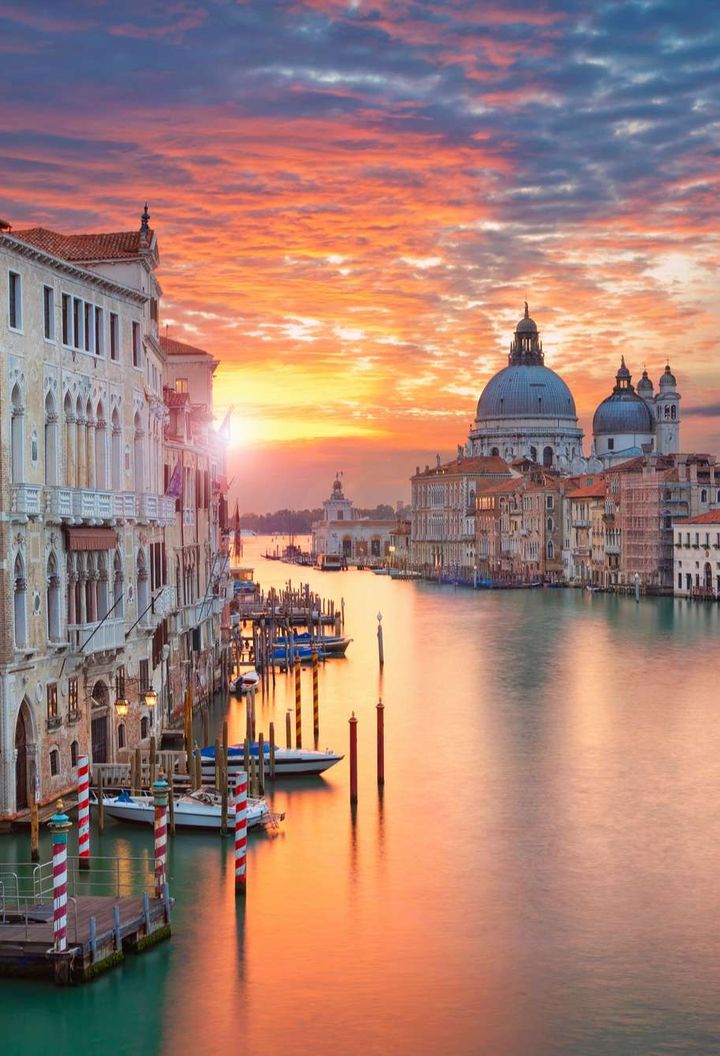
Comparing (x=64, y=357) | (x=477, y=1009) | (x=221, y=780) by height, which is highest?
(x=64, y=357)

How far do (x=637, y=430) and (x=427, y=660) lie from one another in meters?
83.1

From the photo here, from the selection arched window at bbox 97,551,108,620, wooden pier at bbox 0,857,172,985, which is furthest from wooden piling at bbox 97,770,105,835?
wooden pier at bbox 0,857,172,985

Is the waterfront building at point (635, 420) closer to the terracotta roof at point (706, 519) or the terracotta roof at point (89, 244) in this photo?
the terracotta roof at point (706, 519)

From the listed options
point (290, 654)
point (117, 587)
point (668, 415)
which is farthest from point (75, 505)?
point (668, 415)

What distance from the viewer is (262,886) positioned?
17062mm

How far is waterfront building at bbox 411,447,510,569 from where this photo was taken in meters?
112

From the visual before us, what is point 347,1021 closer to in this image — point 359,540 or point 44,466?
point 44,466

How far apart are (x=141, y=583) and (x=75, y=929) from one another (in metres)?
8.86

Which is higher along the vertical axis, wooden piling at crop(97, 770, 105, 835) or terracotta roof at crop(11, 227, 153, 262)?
terracotta roof at crop(11, 227, 153, 262)

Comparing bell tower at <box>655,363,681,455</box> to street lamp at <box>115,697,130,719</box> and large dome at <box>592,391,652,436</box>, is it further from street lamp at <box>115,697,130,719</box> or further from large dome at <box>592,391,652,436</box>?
street lamp at <box>115,697,130,719</box>

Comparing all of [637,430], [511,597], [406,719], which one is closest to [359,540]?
[637,430]

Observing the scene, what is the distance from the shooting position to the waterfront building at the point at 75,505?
1736cm

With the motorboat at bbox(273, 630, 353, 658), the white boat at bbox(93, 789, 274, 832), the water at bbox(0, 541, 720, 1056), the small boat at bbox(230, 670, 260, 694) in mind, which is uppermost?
the motorboat at bbox(273, 630, 353, 658)

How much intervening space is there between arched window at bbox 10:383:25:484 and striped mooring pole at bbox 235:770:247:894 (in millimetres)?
4322
